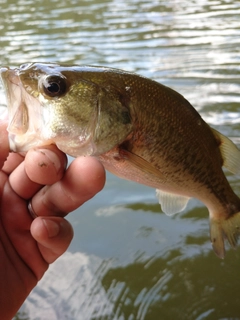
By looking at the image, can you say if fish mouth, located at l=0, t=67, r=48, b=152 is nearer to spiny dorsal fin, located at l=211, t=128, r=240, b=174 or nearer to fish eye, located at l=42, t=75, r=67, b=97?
fish eye, located at l=42, t=75, r=67, b=97

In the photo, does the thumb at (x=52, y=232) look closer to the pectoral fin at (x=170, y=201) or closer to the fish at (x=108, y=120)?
the fish at (x=108, y=120)

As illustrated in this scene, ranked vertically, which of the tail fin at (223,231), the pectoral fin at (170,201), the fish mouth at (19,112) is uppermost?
the fish mouth at (19,112)

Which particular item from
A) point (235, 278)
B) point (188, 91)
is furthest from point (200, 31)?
point (235, 278)

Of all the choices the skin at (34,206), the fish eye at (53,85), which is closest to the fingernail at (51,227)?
the skin at (34,206)

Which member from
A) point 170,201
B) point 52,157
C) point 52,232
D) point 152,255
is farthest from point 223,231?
point 52,157

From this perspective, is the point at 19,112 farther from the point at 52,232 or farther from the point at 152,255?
the point at 152,255

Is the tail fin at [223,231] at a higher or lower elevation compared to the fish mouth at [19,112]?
lower

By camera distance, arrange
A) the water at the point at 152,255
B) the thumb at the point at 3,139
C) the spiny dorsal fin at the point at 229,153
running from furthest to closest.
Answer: the water at the point at 152,255 < the spiny dorsal fin at the point at 229,153 < the thumb at the point at 3,139

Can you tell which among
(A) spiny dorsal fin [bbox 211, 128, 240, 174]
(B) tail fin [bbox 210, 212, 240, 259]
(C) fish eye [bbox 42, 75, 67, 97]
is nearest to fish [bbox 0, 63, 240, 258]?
(C) fish eye [bbox 42, 75, 67, 97]
